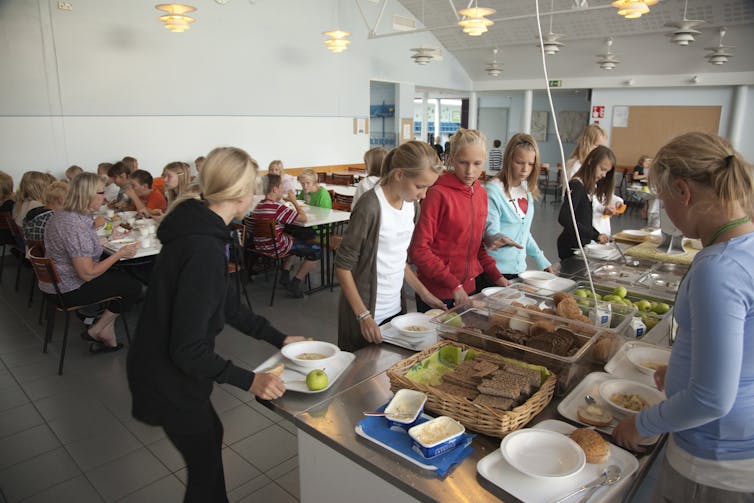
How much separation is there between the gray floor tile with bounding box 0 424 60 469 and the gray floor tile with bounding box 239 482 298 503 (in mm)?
1177

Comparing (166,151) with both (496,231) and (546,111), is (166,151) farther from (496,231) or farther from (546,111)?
(546,111)

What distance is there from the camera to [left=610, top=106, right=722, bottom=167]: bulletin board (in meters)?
10.9

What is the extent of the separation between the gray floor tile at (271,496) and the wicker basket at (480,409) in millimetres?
1160

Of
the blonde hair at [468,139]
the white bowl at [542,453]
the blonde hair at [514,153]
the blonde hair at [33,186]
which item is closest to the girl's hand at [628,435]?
the white bowl at [542,453]

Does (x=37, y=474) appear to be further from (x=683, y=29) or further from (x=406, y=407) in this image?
(x=683, y=29)

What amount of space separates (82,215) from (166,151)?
4699 millimetres

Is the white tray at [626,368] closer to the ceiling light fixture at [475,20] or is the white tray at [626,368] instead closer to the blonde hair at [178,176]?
the ceiling light fixture at [475,20]

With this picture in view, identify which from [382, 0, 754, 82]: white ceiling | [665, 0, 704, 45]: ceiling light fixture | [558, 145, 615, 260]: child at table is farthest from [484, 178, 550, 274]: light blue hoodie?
[382, 0, 754, 82]: white ceiling

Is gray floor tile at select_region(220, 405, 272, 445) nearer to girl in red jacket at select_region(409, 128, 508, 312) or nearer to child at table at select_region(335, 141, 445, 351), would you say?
child at table at select_region(335, 141, 445, 351)

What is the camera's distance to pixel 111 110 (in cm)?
702

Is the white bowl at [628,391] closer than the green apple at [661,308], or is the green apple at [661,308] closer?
the white bowl at [628,391]

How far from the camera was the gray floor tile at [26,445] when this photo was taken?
255 cm

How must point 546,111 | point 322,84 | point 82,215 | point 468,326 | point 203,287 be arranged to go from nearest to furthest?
point 203,287 < point 468,326 < point 82,215 < point 322,84 < point 546,111

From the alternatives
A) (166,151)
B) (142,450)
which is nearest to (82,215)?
(142,450)
